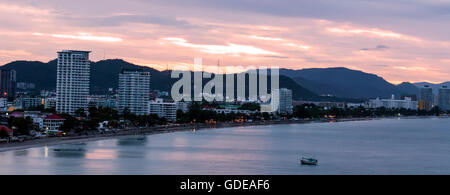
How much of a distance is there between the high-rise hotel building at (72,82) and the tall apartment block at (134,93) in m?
3.88

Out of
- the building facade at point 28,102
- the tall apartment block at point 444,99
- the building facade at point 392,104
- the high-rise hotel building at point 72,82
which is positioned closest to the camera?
the high-rise hotel building at point 72,82

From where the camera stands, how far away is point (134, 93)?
140ft

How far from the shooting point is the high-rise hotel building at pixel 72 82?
37.7 metres

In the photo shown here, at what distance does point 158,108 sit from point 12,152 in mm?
24639

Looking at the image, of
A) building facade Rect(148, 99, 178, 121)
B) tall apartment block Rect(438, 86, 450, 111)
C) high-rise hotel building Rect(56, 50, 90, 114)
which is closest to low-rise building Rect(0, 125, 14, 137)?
high-rise hotel building Rect(56, 50, 90, 114)

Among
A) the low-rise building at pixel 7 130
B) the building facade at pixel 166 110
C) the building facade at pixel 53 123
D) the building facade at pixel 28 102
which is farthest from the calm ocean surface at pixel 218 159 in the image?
the building facade at pixel 28 102

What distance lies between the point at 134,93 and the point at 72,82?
5.47m

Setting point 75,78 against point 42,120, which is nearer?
point 42,120

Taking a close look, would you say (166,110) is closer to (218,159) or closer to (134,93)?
(134,93)

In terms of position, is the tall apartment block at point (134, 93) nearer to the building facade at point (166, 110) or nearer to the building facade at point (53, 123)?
the building facade at point (166, 110)
